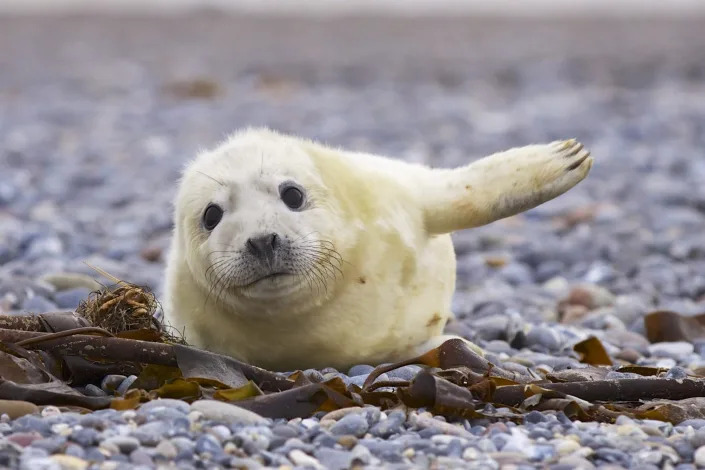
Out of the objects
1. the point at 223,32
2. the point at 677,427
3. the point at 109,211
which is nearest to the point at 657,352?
the point at 677,427

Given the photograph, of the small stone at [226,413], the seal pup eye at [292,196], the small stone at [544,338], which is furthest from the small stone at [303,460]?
the small stone at [544,338]

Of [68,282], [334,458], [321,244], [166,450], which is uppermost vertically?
[68,282]

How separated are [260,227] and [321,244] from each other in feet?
0.87

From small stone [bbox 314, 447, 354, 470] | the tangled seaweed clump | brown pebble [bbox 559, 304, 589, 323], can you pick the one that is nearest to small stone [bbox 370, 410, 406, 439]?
small stone [bbox 314, 447, 354, 470]

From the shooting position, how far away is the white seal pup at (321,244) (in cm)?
449

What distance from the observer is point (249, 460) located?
330 cm

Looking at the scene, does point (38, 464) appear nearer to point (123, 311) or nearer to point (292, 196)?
point (123, 311)

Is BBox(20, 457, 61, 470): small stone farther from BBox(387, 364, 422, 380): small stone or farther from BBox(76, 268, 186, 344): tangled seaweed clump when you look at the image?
BBox(387, 364, 422, 380): small stone

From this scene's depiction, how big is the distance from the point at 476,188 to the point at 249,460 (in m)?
2.08

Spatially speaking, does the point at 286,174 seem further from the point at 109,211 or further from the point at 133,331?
the point at 109,211

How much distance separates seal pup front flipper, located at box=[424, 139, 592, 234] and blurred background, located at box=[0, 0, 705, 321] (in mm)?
1394

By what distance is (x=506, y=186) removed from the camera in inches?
196

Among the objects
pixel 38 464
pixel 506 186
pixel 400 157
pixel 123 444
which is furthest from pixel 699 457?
pixel 400 157

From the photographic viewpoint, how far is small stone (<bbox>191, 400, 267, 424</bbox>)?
142 inches
